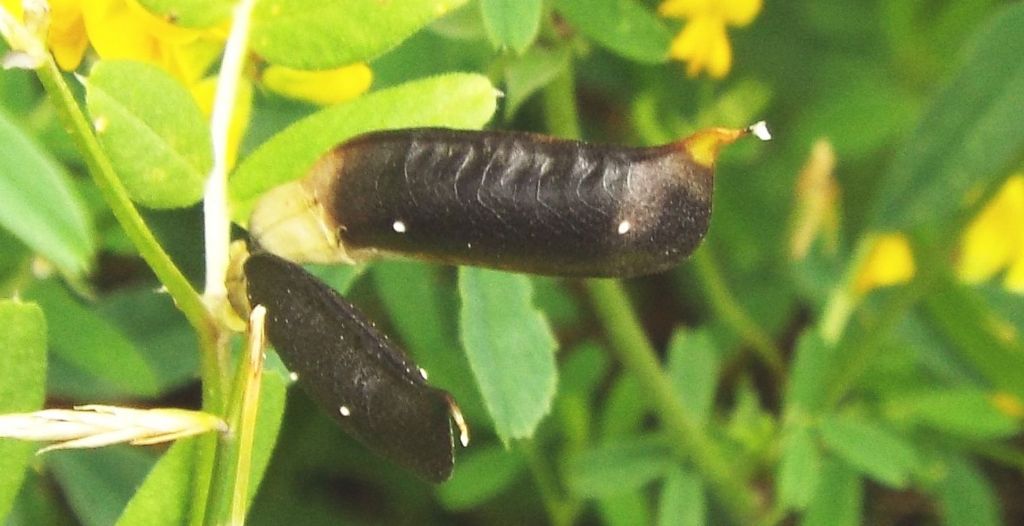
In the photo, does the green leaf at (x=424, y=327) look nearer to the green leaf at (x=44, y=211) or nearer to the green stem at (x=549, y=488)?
the green stem at (x=549, y=488)

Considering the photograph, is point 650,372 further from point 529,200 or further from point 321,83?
point 529,200

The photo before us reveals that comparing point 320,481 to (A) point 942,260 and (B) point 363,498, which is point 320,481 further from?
(A) point 942,260

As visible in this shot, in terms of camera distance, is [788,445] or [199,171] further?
[788,445]

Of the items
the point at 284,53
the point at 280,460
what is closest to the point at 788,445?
the point at 280,460

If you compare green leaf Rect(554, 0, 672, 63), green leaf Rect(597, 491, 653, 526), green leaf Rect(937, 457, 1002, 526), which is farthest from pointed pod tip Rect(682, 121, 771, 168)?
green leaf Rect(937, 457, 1002, 526)

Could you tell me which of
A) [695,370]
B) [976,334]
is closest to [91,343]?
[695,370]

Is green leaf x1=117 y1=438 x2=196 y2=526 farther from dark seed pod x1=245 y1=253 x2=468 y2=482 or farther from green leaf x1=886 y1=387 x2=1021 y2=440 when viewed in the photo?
green leaf x1=886 y1=387 x2=1021 y2=440
